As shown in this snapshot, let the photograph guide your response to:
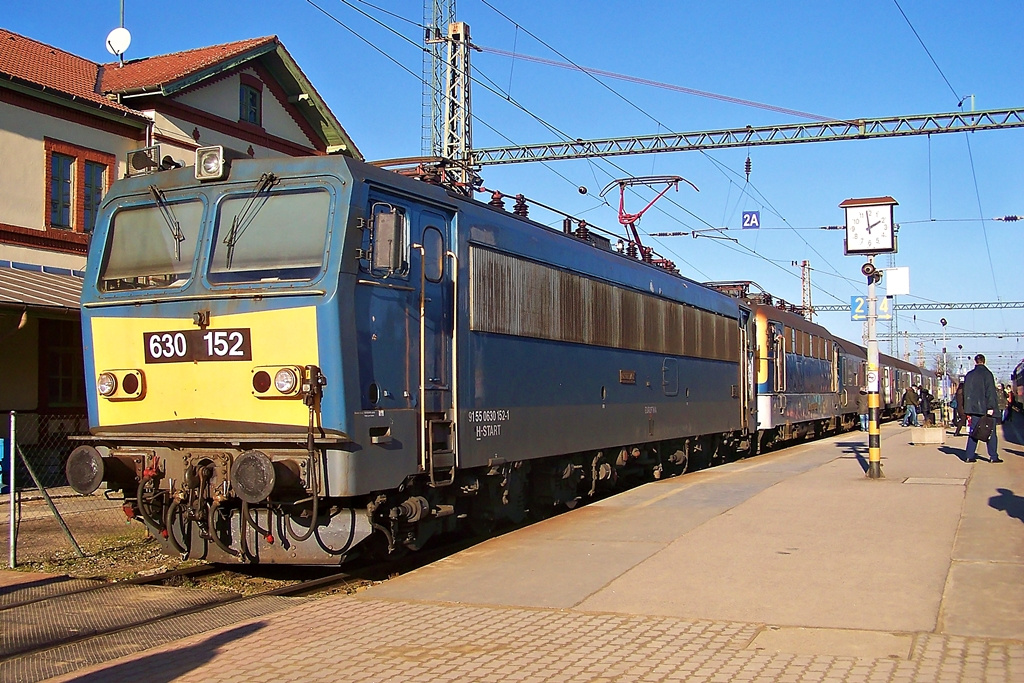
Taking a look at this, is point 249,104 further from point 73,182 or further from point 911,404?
point 911,404

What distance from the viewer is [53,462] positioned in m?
16.0

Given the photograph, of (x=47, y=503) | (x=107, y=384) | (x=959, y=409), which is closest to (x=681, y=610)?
(x=107, y=384)

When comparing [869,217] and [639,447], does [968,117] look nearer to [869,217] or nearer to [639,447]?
[869,217]

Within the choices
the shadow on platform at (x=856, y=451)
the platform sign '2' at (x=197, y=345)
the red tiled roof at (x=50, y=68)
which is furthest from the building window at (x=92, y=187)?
the shadow on platform at (x=856, y=451)

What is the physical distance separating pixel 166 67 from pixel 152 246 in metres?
13.4

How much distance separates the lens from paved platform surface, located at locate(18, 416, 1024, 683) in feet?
18.6

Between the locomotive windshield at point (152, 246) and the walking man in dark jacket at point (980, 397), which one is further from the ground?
the locomotive windshield at point (152, 246)

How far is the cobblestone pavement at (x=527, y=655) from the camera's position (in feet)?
18.0

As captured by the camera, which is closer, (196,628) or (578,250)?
(196,628)

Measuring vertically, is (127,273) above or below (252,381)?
above

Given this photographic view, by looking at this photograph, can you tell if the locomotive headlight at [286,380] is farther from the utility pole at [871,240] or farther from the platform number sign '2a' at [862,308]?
the platform number sign '2a' at [862,308]

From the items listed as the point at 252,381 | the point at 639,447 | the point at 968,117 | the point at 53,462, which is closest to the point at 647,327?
the point at 639,447

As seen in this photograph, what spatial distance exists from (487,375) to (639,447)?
5770 mm

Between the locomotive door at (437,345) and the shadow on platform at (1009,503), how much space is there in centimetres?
625
